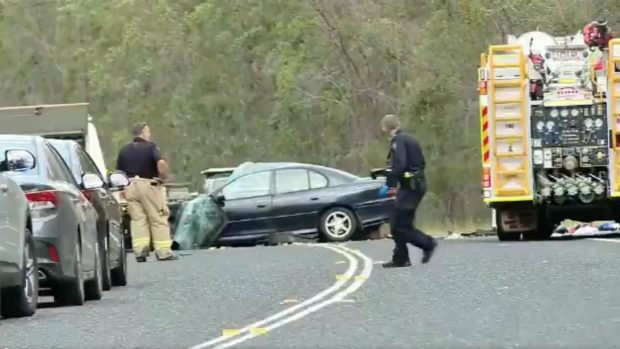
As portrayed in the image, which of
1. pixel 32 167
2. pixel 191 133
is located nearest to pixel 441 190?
pixel 191 133

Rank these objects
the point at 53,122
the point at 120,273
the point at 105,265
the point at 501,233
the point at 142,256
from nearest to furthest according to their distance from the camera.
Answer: the point at 105,265
the point at 120,273
the point at 142,256
the point at 501,233
the point at 53,122

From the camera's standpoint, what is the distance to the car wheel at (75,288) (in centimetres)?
1272

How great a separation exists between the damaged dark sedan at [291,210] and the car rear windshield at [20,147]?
1181cm

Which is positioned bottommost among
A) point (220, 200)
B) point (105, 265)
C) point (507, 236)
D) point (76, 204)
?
point (507, 236)

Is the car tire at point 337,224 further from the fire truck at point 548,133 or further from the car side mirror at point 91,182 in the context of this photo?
the car side mirror at point 91,182

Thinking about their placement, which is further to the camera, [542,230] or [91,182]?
[542,230]

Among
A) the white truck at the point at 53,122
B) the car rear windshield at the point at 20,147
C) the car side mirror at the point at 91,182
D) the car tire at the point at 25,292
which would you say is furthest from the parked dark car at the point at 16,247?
the white truck at the point at 53,122

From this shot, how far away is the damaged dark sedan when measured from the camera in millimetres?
25172

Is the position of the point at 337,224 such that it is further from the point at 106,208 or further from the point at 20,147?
the point at 20,147

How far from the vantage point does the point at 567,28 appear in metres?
32.5

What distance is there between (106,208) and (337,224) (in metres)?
10.6

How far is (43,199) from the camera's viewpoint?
1247 cm

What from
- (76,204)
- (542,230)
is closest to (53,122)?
(542,230)

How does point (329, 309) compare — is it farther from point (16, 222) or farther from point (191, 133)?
point (191, 133)
